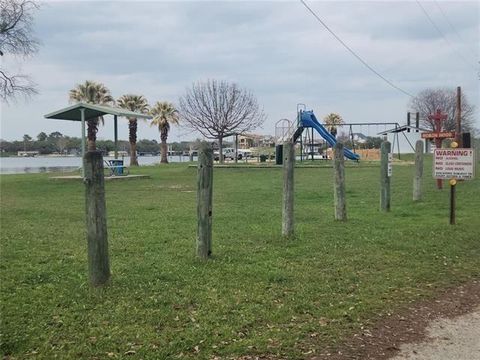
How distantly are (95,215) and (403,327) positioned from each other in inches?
112

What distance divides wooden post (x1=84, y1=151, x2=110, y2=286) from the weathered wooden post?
147cm

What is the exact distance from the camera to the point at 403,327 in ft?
14.3

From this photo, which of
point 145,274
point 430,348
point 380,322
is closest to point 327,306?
point 380,322

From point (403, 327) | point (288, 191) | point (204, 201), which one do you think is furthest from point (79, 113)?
point (403, 327)

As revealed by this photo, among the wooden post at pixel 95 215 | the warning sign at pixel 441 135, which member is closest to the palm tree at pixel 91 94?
the warning sign at pixel 441 135

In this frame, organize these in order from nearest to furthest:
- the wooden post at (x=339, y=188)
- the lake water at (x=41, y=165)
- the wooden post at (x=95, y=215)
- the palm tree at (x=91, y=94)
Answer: the wooden post at (x=95, y=215) < the wooden post at (x=339, y=188) < the lake water at (x=41, y=165) < the palm tree at (x=91, y=94)

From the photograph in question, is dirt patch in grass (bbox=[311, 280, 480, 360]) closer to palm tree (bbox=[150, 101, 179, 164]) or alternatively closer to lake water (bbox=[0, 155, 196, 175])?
lake water (bbox=[0, 155, 196, 175])

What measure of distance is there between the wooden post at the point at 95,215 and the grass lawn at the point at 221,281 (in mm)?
205

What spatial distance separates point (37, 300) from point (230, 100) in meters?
46.9

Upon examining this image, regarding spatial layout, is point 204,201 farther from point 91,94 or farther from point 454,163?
point 91,94

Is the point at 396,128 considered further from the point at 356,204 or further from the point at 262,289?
the point at 262,289

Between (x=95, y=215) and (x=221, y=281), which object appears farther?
(x=221, y=281)

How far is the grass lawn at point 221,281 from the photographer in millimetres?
3861

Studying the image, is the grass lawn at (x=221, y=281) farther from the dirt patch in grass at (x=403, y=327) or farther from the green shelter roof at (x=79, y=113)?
the green shelter roof at (x=79, y=113)
